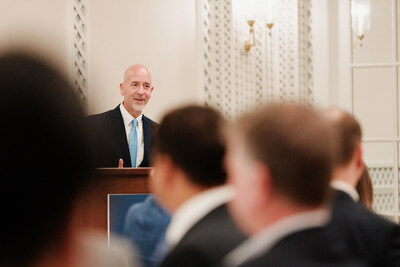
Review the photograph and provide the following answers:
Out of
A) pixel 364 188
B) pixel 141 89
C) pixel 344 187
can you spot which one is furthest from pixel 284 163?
pixel 141 89

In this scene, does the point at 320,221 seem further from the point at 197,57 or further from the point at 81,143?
the point at 197,57

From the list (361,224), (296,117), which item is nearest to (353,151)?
(361,224)

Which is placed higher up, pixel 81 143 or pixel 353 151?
pixel 81 143

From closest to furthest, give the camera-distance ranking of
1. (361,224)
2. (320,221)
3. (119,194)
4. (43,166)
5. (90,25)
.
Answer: (43,166)
(320,221)
(361,224)
(119,194)
(90,25)

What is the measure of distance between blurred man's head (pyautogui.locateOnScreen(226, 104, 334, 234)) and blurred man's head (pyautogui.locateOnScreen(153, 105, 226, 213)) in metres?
0.57

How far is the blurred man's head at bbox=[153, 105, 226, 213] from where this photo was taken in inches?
63.7

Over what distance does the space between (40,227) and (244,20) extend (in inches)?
230

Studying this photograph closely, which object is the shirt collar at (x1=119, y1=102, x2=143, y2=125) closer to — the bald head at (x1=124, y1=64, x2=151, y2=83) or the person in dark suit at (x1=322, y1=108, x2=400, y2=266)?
the bald head at (x1=124, y1=64, x2=151, y2=83)

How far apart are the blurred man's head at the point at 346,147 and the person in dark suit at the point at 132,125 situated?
2232mm

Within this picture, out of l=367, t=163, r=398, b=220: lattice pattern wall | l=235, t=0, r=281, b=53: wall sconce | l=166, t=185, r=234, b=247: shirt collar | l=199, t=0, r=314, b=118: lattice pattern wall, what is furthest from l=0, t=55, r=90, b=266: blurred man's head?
l=367, t=163, r=398, b=220: lattice pattern wall

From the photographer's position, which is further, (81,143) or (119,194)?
(119,194)

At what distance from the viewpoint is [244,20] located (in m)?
6.27

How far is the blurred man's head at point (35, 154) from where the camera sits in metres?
0.57

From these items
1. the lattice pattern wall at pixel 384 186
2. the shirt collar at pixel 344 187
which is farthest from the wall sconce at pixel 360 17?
the shirt collar at pixel 344 187
